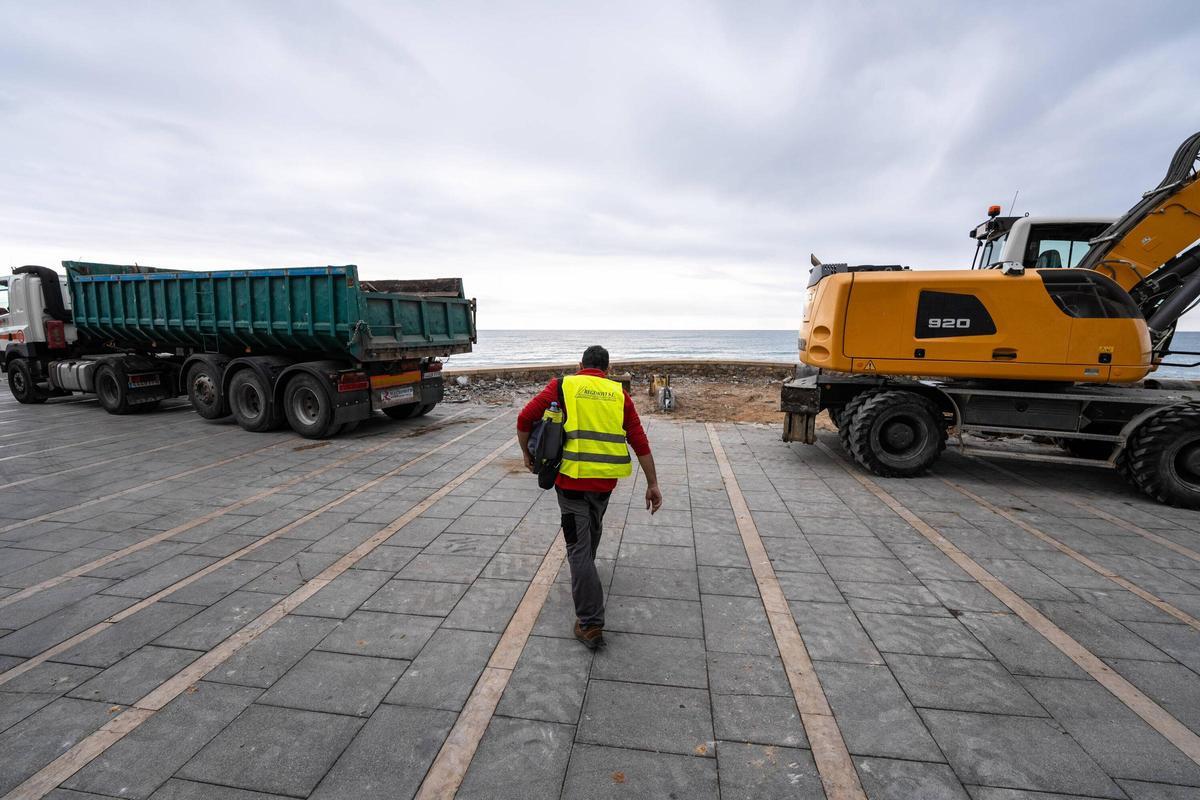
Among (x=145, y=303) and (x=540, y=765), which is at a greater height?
(x=145, y=303)

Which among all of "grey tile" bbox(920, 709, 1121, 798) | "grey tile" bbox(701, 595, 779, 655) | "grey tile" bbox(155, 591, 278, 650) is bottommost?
"grey tile" bbox(920, 709, 1121, 798)

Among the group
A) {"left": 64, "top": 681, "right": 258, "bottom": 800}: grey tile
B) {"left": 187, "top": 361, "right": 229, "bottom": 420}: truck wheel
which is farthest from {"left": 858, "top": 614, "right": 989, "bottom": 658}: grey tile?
{"left": 187, "top": 361, "right": 229, "bottom": 420}: truck wheel

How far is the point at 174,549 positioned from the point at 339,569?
5.13 feet

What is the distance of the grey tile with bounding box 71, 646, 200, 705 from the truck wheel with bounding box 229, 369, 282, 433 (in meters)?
6.49

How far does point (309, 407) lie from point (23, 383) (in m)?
8.82

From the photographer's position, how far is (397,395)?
29.7 ft

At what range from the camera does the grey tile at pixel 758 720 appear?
7.52 feet

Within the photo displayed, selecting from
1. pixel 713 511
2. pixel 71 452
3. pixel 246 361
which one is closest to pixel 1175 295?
pixel 713 511

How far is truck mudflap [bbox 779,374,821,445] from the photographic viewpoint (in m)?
6.88

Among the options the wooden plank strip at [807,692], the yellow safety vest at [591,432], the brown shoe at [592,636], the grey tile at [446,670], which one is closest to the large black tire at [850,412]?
the wooden plank strip at [807,692]

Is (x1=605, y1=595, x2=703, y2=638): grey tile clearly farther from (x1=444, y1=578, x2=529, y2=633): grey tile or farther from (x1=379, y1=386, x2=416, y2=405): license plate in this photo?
(x1=379, y1=386, x2=416, y2=405): license plate

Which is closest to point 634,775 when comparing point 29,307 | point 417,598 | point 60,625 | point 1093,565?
point 417,598

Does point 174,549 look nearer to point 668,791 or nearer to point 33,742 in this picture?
point 33,742

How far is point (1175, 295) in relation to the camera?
645 centimetres
